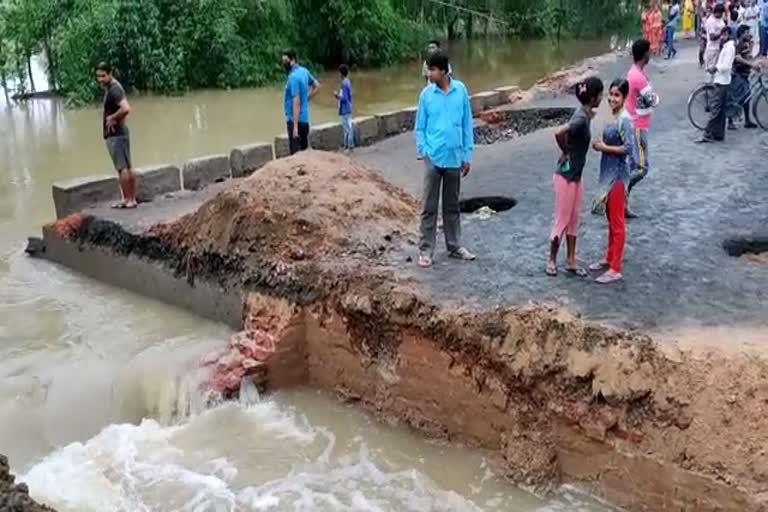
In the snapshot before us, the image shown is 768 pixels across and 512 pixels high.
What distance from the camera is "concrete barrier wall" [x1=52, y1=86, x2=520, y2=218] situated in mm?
12086

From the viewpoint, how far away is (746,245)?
8.76 meters

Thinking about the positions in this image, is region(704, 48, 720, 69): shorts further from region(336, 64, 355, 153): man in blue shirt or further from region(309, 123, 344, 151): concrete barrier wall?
region(309, 123, 344, 151): concrete barrier wall

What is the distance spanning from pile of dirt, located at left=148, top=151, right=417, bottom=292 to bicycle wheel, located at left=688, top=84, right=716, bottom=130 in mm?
6395

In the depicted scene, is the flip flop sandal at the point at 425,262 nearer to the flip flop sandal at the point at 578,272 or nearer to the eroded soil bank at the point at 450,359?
the eroded soil bank at the point at 450,359

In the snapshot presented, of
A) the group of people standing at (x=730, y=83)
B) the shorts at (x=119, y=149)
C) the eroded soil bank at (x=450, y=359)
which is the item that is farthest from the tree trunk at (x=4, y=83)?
the group of people standing at (x=730, y=83)

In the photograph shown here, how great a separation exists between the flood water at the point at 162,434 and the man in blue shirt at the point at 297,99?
3856 millimetres

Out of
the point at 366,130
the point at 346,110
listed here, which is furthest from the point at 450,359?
the point at 366,130

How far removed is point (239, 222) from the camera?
31.2 ft

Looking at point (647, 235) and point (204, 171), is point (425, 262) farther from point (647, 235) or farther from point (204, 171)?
point (204, 171)

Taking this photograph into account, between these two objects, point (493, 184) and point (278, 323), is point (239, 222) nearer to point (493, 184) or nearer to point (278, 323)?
point (278, 323)

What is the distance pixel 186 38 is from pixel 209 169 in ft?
51.1

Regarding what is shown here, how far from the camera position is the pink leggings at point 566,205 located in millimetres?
7605

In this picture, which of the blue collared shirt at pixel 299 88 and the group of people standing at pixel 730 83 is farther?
the blue collared shirt at pixel 299 88

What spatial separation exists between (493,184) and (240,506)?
20.7ft
